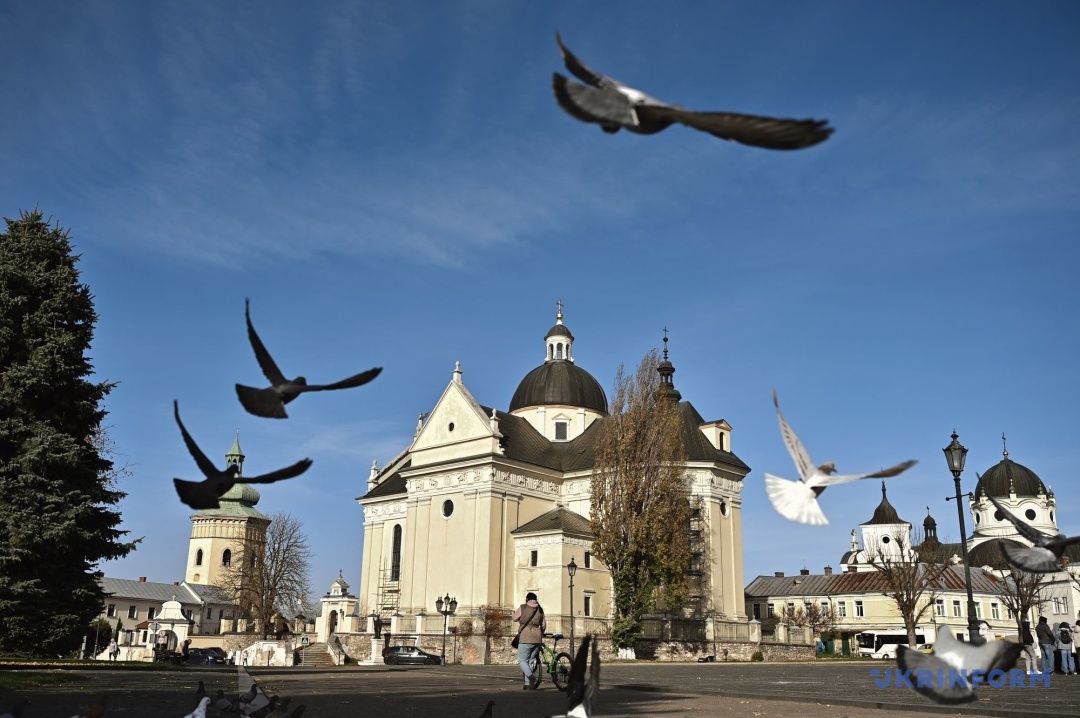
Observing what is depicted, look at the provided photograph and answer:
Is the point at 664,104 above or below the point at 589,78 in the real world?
below

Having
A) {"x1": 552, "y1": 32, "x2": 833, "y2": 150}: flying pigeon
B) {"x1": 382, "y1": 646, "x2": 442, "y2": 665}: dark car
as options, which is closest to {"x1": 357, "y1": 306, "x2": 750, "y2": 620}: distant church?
{"x1": 382, "y1": 646, "x2": 442, "y2": 665}: dark car

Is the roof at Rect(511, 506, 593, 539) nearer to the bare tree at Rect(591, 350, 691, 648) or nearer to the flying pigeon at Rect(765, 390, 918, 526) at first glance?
Result: the bare tree at Rect(591, 350, 691, 648)

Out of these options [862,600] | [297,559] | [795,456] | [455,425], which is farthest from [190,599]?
[795,456]

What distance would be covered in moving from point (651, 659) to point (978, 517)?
96.9 m

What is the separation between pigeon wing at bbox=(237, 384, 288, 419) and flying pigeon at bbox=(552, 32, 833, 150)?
8.48 feet

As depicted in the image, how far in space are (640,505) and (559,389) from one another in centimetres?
1619

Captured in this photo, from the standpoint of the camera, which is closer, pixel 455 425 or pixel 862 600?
pixel 455 425

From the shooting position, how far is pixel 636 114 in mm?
3992

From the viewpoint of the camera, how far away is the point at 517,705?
13531mm

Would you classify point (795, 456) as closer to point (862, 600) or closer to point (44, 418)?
point (44, 418)

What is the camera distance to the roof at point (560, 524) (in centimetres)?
4869

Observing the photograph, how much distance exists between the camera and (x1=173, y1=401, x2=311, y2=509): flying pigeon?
4867 mm

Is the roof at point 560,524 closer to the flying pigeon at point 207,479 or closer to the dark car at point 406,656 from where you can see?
the dark car at point 406,656

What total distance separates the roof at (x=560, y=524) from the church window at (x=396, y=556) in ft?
35.2
